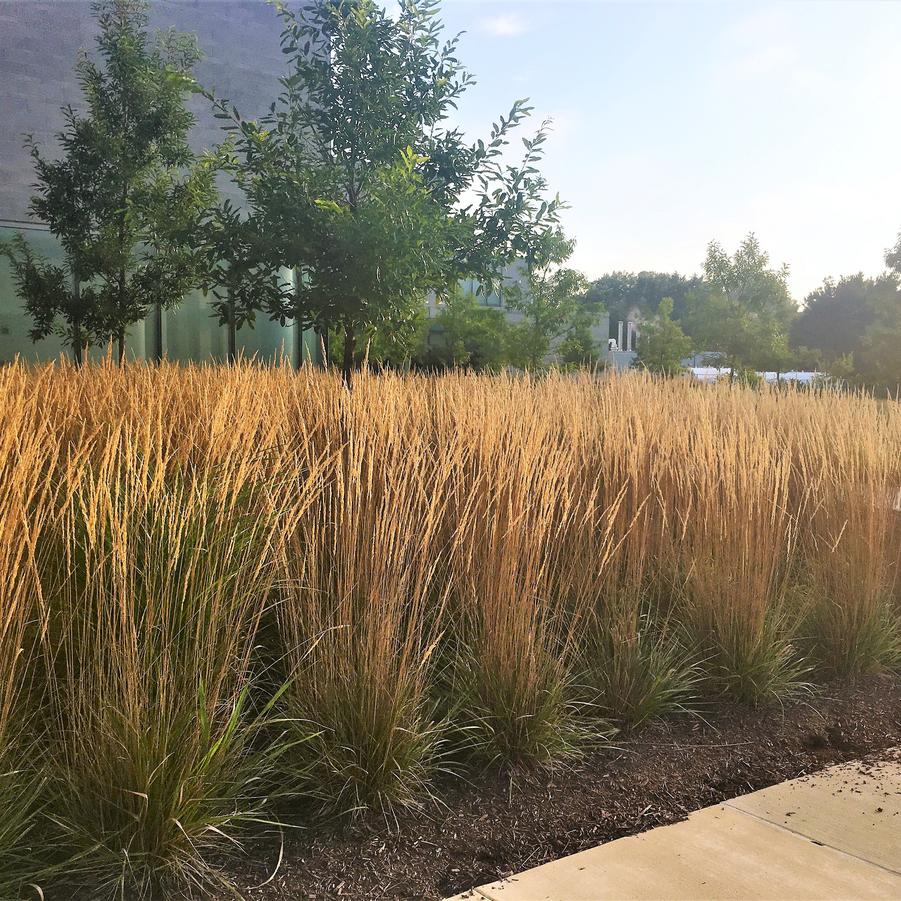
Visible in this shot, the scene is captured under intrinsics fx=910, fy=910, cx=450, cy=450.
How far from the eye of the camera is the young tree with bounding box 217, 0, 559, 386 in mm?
6906

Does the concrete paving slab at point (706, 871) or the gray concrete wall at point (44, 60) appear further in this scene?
the gray concrete wall at point (44, 60)

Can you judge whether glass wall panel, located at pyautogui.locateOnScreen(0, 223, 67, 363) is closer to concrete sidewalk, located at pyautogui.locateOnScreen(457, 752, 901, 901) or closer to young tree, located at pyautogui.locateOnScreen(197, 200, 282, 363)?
young tree, located at pyautogui.locateOnScreen(197, 200, 282, 363)

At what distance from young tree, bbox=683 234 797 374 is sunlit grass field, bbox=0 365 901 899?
1185 inches

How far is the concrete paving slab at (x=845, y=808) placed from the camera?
2.75 meters

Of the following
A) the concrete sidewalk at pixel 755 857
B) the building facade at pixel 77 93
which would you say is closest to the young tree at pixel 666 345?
the building facade at pixel 77 93

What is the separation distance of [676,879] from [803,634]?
2.07 metres

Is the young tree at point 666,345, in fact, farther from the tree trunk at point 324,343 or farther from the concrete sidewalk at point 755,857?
the concrete sidewalk at point 755,857

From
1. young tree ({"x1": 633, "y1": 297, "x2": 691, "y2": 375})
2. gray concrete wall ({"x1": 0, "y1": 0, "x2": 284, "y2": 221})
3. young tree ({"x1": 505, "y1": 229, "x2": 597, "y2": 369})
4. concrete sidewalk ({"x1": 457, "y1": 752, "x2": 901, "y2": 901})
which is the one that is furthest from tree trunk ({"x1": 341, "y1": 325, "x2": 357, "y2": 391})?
young tree ({"x1": 633, "y1": 297, "x2": 691, "y2": 375})

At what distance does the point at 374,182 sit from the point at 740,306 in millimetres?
30806

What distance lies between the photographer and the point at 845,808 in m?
2.97

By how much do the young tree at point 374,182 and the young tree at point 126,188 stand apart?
163 inches

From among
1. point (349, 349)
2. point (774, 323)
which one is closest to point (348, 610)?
point (349, 349)

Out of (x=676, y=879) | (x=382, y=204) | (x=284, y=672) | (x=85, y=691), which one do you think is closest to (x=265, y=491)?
(x=284, y=672)

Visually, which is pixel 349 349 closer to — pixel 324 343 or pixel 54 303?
pixel 324 343
